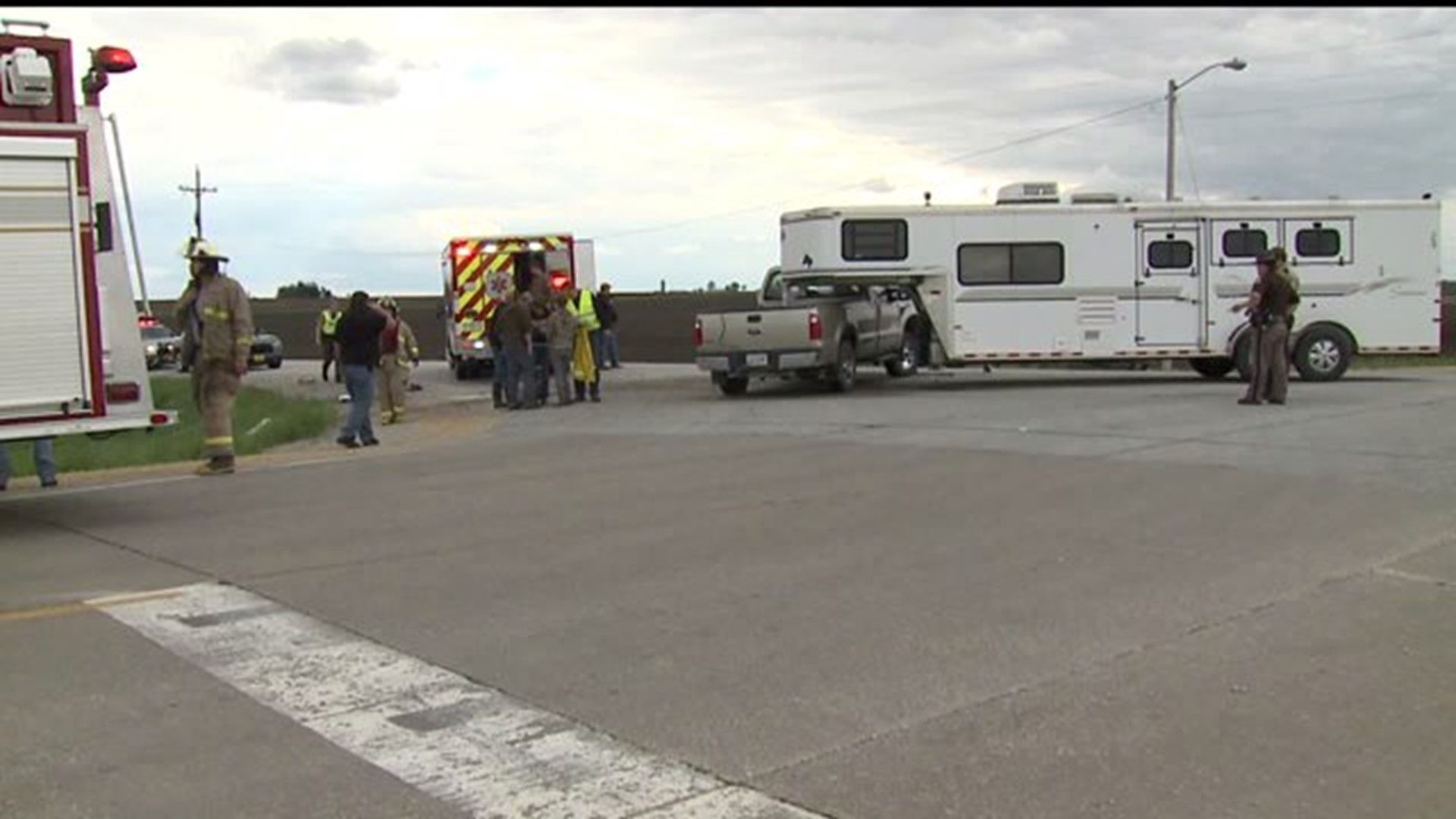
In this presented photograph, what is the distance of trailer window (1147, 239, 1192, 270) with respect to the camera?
2042 cm

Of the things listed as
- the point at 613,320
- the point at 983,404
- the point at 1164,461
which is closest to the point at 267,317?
the point at 613,320

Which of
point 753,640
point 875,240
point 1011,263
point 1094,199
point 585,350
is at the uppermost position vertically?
point 1094,199

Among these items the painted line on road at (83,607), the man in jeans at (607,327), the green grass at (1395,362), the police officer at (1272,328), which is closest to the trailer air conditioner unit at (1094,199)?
the police officer at (1272,328)

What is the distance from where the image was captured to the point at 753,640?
610 cm

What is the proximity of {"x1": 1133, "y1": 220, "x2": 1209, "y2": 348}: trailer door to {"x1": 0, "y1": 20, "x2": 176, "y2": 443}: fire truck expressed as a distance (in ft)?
50.8

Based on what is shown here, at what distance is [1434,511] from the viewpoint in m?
8.74

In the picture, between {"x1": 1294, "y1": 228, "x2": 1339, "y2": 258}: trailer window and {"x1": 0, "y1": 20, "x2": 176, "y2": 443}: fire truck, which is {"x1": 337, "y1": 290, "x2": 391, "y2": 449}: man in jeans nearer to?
{"x1": 0, "y1": 20, "x2": 176, "y2": 443}: fire truck

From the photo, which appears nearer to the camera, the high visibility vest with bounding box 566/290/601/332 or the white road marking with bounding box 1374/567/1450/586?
the white road marking with bounding box 1374/567/1450/586

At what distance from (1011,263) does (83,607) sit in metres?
16.0

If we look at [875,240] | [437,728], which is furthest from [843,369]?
[437,728]

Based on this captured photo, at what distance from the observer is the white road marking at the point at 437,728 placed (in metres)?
4.27

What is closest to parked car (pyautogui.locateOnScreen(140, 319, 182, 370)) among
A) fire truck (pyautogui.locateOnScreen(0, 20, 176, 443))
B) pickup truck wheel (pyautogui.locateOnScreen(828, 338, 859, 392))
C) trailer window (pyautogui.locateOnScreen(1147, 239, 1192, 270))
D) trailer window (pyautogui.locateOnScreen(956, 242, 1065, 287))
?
pickup truck wheel (pyautogui.locateOnScreen(828, 338, 859, 392))

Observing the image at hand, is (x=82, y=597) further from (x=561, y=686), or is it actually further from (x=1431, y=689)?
(x=1431, y=689)

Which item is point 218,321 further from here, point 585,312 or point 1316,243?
point 1316,243
